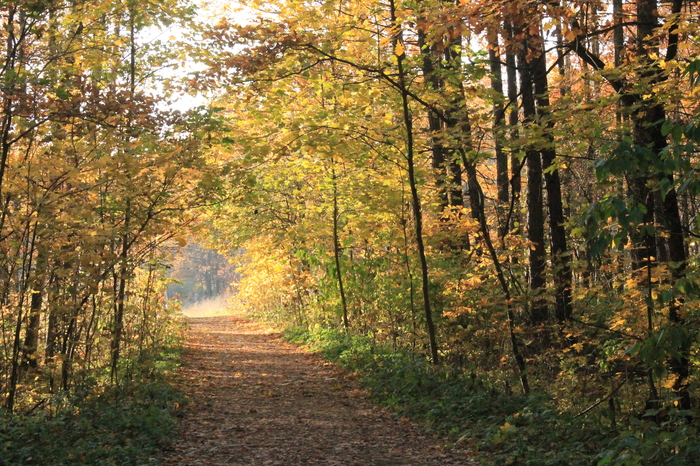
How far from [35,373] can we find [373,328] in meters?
6.89

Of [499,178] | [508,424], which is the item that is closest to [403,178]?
[499,178]

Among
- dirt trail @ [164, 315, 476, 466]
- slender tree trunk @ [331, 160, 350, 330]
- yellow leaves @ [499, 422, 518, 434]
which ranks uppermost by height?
slender tree trunk @ [331, 160, 350, 330]

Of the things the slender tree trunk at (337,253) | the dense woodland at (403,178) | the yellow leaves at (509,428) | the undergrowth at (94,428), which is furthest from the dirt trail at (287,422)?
the slender tree trunk at (337,253)

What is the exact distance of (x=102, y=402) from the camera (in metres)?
7.02

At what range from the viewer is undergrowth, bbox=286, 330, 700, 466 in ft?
14.3

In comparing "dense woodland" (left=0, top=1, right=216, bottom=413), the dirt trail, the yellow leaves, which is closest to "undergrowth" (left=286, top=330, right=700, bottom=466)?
the yellow leaves

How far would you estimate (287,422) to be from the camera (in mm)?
7289

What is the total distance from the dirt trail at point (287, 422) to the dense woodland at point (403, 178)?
1227 millimetres

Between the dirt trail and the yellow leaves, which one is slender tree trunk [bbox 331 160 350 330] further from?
the yellow leaves

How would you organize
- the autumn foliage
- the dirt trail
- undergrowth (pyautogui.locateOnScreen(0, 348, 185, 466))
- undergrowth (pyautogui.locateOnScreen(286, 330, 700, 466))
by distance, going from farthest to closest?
1. the dirt trail
2. the autumn foliage
3. undergrowth (pyautogui.locateOnScreen(0, 348, 185, 466))
4. undergrowth (pyautogui.locateOnScreen(286, 330, 700, 466))

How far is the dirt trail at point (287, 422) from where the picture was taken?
5.80 metres

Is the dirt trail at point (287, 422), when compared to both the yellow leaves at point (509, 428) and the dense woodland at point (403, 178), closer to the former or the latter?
the yellow leaves at point (509, 428)

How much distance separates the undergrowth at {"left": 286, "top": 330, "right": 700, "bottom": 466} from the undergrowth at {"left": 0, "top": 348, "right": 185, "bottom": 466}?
→ 122 inches

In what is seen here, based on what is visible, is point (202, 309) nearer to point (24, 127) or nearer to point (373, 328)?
point (373, 328)
